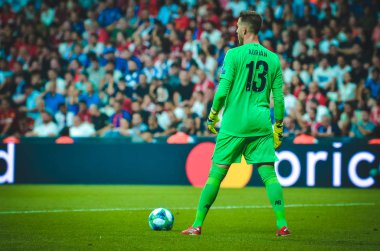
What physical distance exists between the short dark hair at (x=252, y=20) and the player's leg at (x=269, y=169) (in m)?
1.15

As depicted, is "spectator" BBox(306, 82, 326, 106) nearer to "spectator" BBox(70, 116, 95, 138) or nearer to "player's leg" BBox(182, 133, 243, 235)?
"spectator" BBox(70, 116, 95, 138)

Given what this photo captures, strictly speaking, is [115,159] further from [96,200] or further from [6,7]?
[6,7]

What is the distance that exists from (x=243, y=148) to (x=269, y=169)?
13.9 inches

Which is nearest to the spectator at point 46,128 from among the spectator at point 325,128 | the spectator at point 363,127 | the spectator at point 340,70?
the spectator at point 325,128

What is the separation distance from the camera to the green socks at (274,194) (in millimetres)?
8125

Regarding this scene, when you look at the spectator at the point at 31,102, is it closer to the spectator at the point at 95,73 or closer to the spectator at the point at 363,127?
the spectator at the point at 95,73

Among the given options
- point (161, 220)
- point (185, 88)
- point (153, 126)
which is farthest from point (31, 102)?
point (161, 220)

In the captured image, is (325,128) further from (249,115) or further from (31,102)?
(249,115)

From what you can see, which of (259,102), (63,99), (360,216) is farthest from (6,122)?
(259,102)

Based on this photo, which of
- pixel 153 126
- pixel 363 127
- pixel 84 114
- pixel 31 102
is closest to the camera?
pixel 363 127

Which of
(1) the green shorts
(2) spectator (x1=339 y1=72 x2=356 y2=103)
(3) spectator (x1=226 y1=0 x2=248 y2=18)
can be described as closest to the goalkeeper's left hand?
(1) the green shorts

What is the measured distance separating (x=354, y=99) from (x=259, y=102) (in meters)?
11.1

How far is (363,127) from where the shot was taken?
1806 centimetres

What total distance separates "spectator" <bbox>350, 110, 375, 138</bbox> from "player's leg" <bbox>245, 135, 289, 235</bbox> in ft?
33.0
